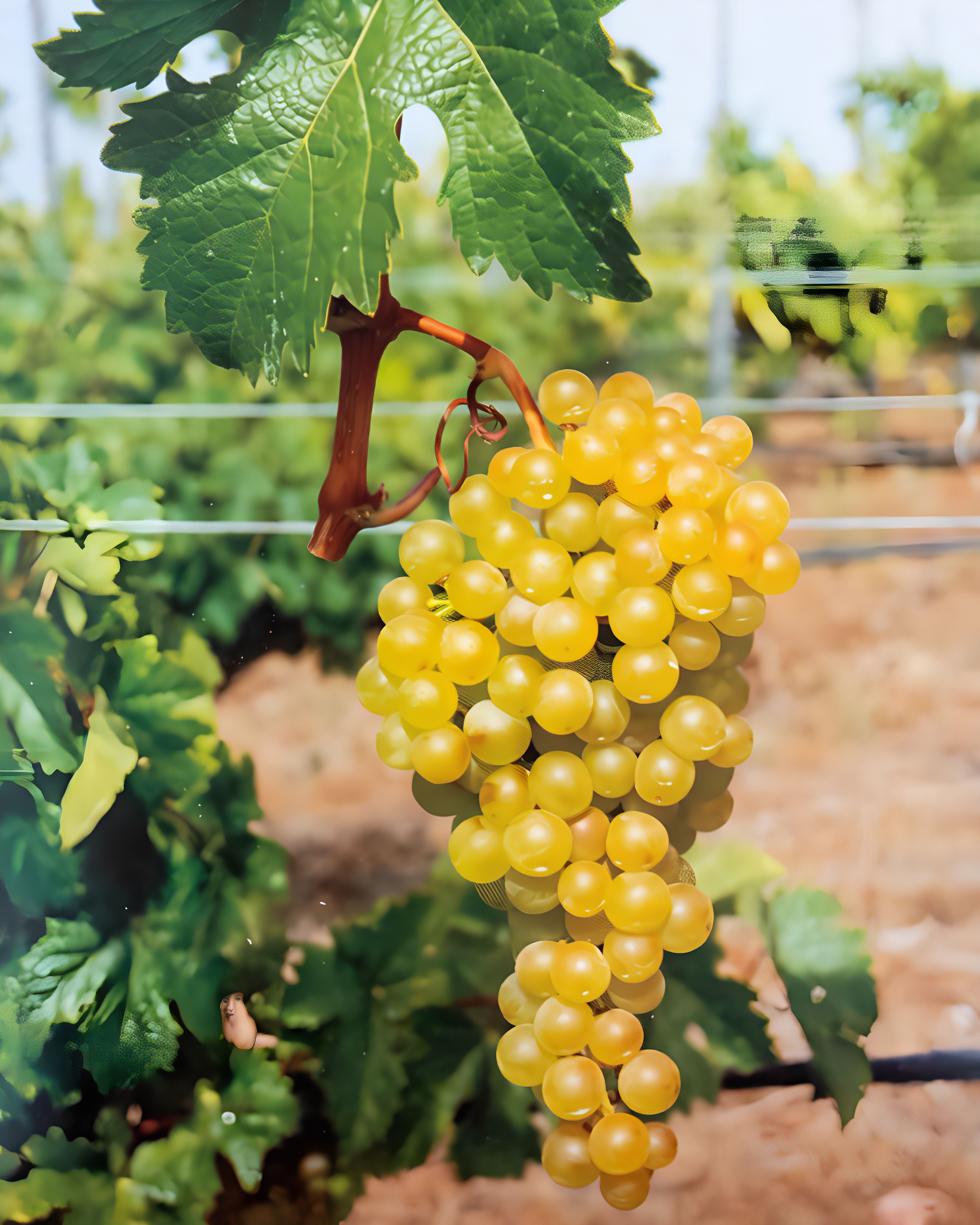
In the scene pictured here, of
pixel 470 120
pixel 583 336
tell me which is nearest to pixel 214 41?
pixel 470 120

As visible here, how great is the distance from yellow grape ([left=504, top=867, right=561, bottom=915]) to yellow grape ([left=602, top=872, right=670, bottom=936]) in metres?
0.04

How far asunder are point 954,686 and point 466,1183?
0.53 metres

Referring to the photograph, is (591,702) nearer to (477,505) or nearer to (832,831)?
(477,505)

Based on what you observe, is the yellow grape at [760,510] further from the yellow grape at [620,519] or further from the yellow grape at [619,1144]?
the yellow grape at [619,1144]

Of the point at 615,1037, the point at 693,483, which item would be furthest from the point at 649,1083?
the point at 693,483

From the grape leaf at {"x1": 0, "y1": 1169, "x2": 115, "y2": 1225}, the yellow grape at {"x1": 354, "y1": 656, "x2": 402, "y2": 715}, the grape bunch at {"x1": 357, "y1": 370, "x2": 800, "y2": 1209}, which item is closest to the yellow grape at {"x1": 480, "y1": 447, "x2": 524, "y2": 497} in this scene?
the grape bunch at {"x1": 357, "y1": 370, "x2": 800, "y2": 1209}

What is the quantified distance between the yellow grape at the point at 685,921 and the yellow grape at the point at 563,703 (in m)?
0.13

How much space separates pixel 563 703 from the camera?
19.0 inches

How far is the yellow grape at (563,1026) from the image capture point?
508 millimetres

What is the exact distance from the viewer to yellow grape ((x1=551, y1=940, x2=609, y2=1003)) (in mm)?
500

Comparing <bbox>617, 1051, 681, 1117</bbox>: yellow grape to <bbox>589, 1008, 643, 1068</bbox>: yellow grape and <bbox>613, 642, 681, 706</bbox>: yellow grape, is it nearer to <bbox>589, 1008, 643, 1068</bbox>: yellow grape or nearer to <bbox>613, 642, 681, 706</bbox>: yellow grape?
<bbox>589, 1008, 643, 1068</bbox>: yellow grape

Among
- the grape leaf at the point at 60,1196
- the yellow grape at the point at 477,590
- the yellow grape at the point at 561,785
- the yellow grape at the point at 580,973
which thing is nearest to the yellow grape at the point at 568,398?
the yellow grape at the point at 477,590

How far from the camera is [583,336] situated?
687mm

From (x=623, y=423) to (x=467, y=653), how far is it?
6.3 inches
